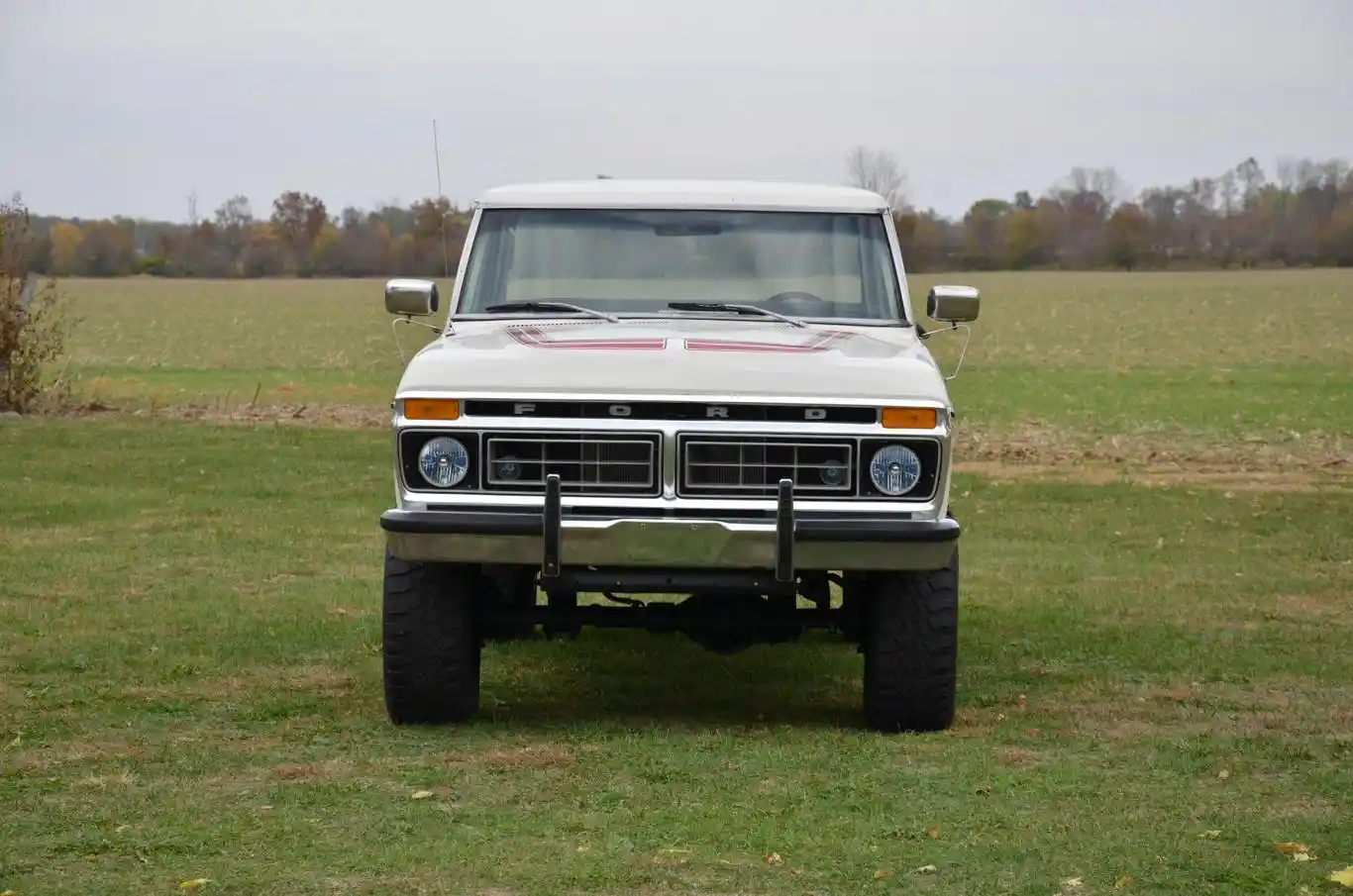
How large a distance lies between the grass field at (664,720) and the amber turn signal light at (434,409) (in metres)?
1.13

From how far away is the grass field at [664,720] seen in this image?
17.6ft

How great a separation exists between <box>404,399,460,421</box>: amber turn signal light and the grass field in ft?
3.69

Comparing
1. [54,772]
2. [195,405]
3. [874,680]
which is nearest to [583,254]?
[874,680]

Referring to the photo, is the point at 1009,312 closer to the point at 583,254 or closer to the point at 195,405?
the point at 195,405

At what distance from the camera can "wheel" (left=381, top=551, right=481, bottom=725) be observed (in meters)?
7.01

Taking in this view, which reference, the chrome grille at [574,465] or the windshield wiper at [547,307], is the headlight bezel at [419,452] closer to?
the chrome grille at [574,465]

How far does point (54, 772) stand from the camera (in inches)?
253

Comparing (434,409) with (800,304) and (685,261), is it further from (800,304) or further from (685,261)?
(800,304)

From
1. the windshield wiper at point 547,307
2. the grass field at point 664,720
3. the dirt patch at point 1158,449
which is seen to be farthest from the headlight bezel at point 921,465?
the dirt patch at point 1158,449

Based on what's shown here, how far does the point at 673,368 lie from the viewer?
265 inches

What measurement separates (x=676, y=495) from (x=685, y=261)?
1610mm

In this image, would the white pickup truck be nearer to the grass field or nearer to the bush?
the grass field

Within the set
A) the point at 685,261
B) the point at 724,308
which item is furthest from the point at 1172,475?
the point at 724,308

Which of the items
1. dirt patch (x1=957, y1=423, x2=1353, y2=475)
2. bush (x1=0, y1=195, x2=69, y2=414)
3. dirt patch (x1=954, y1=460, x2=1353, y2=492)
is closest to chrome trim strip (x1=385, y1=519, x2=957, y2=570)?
dirt patch (x1=954, y1=460, x2=1353, y2=492)
